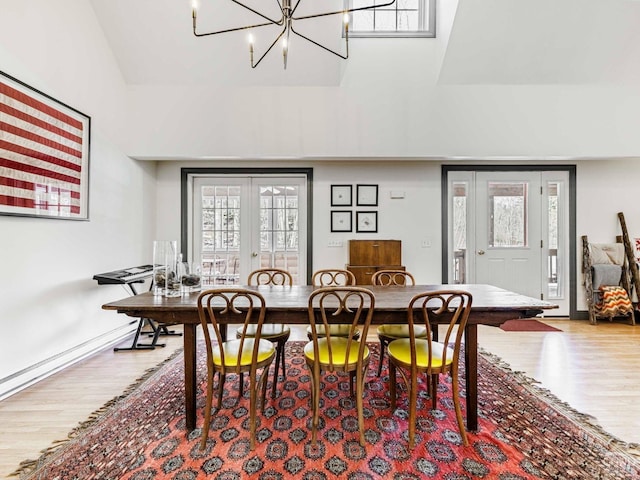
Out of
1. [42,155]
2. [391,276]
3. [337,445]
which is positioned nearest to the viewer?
[337,445]

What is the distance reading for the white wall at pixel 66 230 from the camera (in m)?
2.25

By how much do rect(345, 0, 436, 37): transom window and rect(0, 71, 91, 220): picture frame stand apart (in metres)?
3.05

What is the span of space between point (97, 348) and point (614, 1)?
242 inches

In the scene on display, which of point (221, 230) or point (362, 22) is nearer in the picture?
point (362, 22)

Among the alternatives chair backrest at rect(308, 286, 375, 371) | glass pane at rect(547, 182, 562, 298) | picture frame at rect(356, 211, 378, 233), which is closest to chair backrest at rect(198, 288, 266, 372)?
chair backrest at rect(308, 286, 375, 371)

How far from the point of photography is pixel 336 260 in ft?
14.1

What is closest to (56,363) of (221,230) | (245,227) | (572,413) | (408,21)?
(221,230)

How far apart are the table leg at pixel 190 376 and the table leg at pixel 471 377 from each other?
167 centimetres

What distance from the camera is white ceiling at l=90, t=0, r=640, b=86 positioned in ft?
9.70

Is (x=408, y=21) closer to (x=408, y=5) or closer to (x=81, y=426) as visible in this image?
(x=408, y=5)

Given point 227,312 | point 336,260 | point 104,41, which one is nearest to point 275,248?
point 336,260

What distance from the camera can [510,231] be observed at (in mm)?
4316

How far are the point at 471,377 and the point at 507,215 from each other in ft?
10.8

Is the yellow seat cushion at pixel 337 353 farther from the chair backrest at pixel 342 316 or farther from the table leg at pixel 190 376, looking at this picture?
the table leg at pixel 190 376
